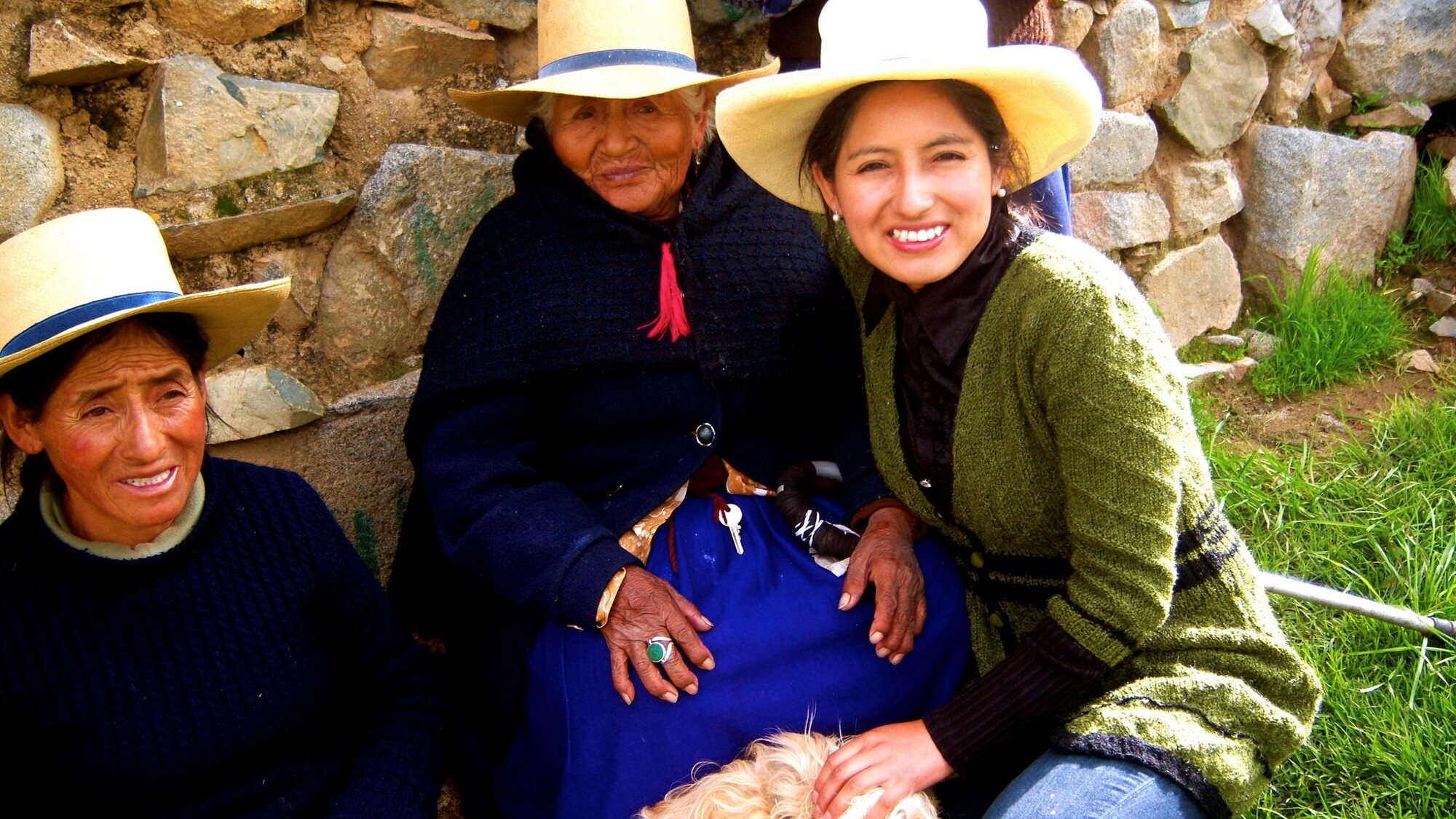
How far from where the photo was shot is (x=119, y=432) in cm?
159

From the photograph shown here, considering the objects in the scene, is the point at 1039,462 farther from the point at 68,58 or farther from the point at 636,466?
the point at 68,58

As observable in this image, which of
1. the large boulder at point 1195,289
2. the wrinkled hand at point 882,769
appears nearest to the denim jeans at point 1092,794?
the wrinkled hand at point 882,769

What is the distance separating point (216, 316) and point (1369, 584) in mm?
2372

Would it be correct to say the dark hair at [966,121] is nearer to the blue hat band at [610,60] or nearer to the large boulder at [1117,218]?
the blue hat band at [610,60]

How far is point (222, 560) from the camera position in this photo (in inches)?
69.2

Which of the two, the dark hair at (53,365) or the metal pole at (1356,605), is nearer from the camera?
the dark hair at (53,365)

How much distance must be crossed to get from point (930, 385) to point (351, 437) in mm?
1176

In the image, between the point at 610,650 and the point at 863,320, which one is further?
the point at 863,320

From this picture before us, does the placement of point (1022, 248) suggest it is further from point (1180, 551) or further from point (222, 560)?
point (222, 560)

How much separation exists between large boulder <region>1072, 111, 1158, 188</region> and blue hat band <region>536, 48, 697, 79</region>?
5.25 feet

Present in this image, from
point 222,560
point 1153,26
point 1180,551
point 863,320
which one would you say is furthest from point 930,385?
point 1153,26

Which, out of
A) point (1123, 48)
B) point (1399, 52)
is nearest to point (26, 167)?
point (1123, 48)

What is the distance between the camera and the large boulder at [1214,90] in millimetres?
3471

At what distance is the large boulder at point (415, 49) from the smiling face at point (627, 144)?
37 cm
